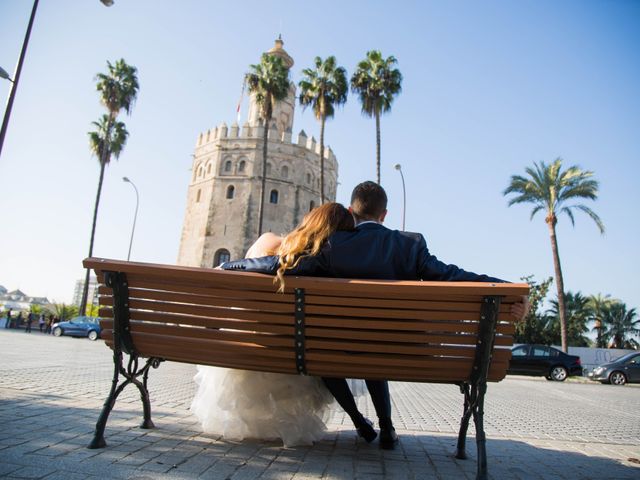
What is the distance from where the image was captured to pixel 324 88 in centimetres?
2939

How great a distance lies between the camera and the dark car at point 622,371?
1773 centimetres

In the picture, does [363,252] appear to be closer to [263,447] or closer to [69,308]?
[263,447]

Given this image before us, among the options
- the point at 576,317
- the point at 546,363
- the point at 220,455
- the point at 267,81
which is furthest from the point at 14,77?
the point at 576,317

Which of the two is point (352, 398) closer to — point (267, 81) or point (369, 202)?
point (369, 202)

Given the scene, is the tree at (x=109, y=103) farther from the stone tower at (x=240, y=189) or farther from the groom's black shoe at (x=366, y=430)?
the groom's black shoe at (x=366, y=430)

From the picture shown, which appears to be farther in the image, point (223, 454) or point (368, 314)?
point (223, 454)

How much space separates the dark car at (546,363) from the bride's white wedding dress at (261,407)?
16575 mm

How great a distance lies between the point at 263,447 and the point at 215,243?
128 feet

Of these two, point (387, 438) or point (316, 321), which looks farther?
point (387, 438)

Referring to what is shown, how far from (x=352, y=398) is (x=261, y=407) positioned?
65 centimetres

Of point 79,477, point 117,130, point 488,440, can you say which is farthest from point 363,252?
point 117,130

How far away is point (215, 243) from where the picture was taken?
40.9 m

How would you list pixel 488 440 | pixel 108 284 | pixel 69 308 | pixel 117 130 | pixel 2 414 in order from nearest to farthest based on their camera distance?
pixel 108 284 → pixel 2 414 → pixel 488 440 → pixel 117 130 → pixel 69 308

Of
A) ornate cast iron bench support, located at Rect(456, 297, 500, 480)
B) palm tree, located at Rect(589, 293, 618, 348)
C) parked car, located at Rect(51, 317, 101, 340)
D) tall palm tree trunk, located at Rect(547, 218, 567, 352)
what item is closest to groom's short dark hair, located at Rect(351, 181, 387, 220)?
ornate cast iron bench support, located at Rect(456, 297, 500, 480)
